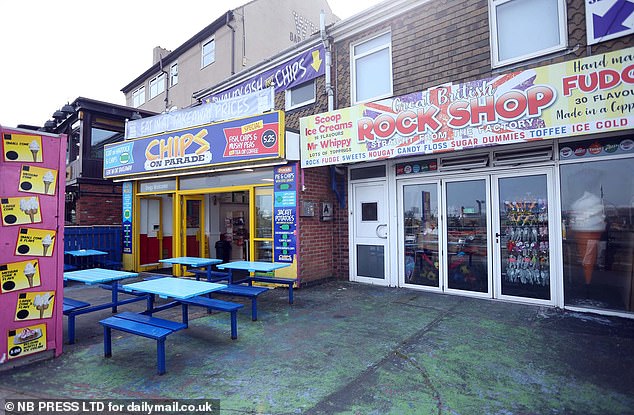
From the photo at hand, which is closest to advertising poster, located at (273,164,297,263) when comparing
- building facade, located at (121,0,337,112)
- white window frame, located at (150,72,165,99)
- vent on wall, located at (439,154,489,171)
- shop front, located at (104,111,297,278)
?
shop front, located at (104,111,297,278)

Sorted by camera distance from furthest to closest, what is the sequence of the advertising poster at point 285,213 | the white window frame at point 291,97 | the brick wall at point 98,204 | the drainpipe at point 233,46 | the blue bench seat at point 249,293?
the drainpipe at point 233,46 < the brick wall at point 98,204 < the white window frame at point 291,97 < the advertising poster at point 285,213 < the blue bench seat at point 249,293

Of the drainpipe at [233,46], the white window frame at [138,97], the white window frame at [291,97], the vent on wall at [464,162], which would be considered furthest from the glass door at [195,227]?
the white window frame at [138,97]

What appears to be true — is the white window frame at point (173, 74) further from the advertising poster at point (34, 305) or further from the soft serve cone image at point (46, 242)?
the advertising poster at point (34, 305)

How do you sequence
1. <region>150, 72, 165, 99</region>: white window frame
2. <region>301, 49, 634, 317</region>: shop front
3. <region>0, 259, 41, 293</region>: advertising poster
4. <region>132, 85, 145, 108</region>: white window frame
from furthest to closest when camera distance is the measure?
<region>132, 85, 145, 108</region>: white window frame → <region>150, 72, 165, 99</region>: white window frame → <region>301, 49, 634, 317</region>: shop front → <region>0, 259, 41, 293</region>: advertising poster

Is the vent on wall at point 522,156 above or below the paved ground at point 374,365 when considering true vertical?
above

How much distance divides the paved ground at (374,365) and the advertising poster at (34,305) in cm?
51

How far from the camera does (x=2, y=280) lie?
3.50m

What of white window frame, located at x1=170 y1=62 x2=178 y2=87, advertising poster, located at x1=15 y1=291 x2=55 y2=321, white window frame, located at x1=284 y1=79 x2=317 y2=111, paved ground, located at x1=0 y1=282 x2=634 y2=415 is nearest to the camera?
paved ground, located at x1=0 y1=282 x2=634 y2=415

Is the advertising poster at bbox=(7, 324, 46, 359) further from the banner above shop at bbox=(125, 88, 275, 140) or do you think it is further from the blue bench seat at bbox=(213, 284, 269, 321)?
the banner above shop at bbox=(125, 88, 275, 140)

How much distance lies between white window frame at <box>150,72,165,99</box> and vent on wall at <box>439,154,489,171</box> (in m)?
19.2

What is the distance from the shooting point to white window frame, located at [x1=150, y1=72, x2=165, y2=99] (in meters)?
21.0

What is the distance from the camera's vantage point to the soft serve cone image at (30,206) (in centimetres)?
368

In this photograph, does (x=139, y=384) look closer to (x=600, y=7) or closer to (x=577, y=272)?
(x=577, y=272)

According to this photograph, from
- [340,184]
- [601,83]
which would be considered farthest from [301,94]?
[601,83]
